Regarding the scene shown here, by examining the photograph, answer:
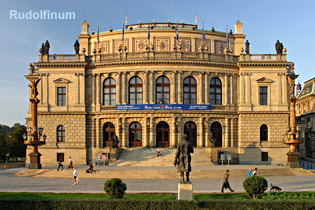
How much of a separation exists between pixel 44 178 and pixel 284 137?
28707 millimetres

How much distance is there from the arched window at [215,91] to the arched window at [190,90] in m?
2.70

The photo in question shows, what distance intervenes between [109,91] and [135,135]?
25.9ft

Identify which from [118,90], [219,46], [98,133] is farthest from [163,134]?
[219,46]

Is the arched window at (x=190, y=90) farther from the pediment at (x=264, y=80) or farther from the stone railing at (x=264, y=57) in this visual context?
the pediment at (x=264, y=80)

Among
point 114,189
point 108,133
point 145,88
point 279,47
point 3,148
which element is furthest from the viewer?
point 3,148

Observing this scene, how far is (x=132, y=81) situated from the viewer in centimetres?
5156

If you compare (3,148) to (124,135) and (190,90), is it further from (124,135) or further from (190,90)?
(190,90)

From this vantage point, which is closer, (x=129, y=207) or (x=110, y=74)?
(x=129, y=207)

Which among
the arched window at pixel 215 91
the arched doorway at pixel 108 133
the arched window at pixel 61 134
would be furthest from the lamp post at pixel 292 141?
the arched window at pixel 61 134

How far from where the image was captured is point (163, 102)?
5109cm

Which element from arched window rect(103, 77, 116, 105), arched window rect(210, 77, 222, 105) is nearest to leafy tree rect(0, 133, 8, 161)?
arched window rect(103, 77, 116, 105)

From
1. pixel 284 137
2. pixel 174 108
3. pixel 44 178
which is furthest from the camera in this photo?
pixel 174 108

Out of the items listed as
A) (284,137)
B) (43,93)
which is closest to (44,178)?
(43,93)

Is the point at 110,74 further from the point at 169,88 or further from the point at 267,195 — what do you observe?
the point at 267,195
